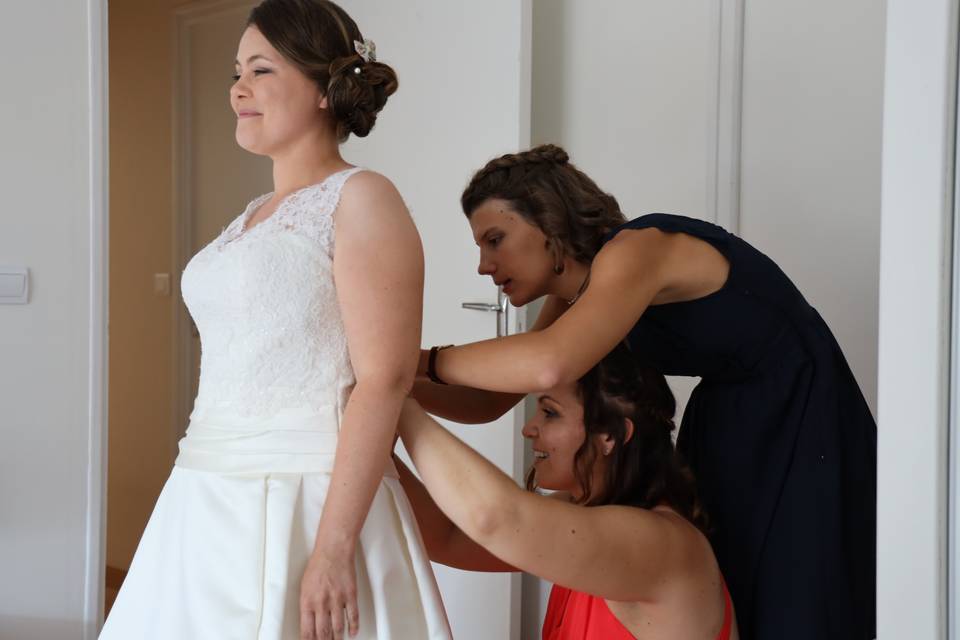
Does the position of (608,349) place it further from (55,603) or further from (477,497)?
(55,603)

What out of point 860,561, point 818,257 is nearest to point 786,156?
point 818,257

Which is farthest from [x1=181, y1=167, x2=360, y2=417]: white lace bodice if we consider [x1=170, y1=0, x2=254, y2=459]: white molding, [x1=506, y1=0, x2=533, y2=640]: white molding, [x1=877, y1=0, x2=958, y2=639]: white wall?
[x1=170, y1=0, x2=254, y2=459]: white molding

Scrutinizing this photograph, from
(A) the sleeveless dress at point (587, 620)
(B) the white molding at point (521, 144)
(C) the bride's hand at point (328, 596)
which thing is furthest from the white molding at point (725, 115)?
(C) the bride's hand at point (328, 596)

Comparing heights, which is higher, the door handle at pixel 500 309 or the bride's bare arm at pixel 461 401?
the door handle at pixel 500 309

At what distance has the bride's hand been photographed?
113 cm

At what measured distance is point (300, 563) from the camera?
1172 mm

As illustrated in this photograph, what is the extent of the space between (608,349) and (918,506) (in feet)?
1.45

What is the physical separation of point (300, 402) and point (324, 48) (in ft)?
1.52

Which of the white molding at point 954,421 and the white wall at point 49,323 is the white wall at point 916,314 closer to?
the white molding at point 954,421

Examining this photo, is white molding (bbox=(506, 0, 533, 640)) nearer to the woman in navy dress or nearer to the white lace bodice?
the woman in navy dress

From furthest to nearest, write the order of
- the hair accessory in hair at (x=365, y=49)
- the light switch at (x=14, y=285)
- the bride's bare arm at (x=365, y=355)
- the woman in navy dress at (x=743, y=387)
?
the light switch at (x=14, y=285)
the woman in navy dress at (x=743, y=387)
the hair accessory in hair at (x=365, y=49)
the bride's bare arm at (x=365, y=355)

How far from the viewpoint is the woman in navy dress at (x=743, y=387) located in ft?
4.87

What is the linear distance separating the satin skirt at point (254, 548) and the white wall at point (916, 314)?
563mm

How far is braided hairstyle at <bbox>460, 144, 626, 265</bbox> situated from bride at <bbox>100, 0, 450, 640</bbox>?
1.32ft
